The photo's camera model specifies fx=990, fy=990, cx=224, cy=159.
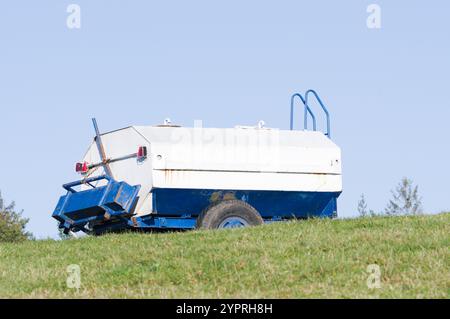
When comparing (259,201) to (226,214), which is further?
(259,201)

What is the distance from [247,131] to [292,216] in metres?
1.90

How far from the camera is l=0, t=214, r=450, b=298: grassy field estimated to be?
39.4 ft

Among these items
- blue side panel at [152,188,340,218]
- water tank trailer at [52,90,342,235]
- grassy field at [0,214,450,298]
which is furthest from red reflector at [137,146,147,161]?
grassy field at [0,214,450,298]

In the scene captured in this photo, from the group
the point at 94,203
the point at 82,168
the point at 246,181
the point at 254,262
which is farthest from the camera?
the point at 82,168

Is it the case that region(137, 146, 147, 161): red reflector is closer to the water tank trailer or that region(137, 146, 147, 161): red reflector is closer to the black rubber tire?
the water tank trailer

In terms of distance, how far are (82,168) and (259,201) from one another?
3577mm

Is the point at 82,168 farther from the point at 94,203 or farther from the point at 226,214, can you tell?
the point at 226,214

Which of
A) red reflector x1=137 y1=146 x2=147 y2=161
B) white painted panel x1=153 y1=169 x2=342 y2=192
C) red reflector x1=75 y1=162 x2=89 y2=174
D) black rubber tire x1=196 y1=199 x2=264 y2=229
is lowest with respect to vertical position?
black rubber tire x1=196 y1=199 x2=264 y2=229

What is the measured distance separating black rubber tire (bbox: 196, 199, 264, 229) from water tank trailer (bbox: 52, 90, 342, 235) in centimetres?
2

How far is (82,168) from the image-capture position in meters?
19.5

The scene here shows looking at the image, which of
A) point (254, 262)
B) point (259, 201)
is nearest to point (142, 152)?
point (259, 201)

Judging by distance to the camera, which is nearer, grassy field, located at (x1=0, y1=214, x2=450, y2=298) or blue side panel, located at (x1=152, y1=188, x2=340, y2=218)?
grassy field, located at (x1=0, y1=214, x2=450, y2=298)
